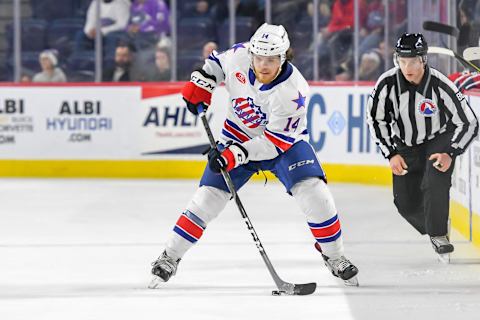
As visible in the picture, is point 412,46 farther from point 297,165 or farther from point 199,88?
point 199,88

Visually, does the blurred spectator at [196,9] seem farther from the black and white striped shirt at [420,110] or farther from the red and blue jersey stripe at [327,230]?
the red and blue jersey stripe at [327,230]

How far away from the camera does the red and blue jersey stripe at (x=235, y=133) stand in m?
5.30

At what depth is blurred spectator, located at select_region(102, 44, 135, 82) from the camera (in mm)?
10719

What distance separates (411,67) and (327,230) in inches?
35.6

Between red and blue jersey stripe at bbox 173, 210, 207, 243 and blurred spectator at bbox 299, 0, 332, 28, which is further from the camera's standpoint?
blurred spectator at bbox 299, 0, 332, 28

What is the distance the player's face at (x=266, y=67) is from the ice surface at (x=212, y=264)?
2.76 feet

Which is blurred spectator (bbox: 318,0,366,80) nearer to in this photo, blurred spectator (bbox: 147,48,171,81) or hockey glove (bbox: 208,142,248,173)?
blurred spectator (bbox: 147,48,171,81)

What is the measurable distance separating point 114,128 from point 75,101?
37 centimetres

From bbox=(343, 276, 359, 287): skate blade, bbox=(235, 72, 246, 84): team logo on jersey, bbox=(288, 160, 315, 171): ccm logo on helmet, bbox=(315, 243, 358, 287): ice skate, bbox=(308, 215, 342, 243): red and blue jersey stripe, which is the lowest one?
bbox=(343, 276, 359, 287): skate blade

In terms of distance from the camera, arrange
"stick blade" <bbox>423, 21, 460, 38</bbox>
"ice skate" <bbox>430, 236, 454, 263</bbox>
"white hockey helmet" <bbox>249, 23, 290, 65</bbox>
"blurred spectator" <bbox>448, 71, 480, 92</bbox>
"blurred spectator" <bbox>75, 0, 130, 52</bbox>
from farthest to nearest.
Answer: "blurred spectator" <bbox>75, 0, 130, 52</bbox> → "blurred spectator" <bbox>448, 71, 480, 92</bbox> → "stick blade" <bbox>423, 21, 460, 38</bbox> → "ice skate" <bbox>430, 236, 454, 263</bbox> → "white hockey helmet" <bbox>249, 23, 290, 65</bbox>

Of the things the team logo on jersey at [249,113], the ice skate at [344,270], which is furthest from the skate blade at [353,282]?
the team logo on jersey at [249,113]

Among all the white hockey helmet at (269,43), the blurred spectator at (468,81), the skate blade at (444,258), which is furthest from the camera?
the blurred spectator at (468,81)

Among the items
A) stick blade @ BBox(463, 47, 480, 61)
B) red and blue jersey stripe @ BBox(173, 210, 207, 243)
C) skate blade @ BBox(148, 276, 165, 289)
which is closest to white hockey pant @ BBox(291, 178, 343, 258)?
red and blue jersey stripe @ BBox(173, 210, 207, 243)

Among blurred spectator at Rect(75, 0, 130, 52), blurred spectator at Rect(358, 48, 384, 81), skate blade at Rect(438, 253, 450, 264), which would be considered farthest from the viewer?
blurred spectator at Rect(75, 0, 130, 52)
